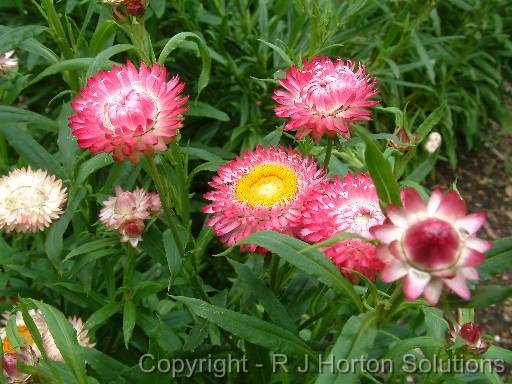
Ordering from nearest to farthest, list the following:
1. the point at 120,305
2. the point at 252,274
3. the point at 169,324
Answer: the point at 252,274, the point at 120,305, the point at 169,324

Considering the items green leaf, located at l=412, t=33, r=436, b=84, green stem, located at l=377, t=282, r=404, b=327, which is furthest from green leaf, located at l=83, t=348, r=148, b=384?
green leaf, located at l=412, t=33, r=436, b=84

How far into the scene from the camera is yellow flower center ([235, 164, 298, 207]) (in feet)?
3.97

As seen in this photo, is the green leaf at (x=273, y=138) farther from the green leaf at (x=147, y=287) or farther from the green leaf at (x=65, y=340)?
the green leaf at (x=65, y=340)

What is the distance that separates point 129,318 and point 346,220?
2.33ft

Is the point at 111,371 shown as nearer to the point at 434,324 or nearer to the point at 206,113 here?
the point at 434,324

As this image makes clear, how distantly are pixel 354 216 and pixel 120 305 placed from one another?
31.6 inches

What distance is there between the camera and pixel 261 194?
48.4 inches

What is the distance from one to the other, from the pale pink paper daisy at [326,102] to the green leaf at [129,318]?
0.64 m

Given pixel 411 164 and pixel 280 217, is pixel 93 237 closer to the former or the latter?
pixel 280 217

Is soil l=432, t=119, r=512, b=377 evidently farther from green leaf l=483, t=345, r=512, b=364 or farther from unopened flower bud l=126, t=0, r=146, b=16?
unopened flower bud l=126, t=0, r=146, b=16

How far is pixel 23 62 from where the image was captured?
2.56 metres

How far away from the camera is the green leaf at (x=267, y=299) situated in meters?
1.27

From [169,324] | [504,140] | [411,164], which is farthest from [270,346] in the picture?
[504,140]

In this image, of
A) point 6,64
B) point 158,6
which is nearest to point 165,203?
point 6,64
